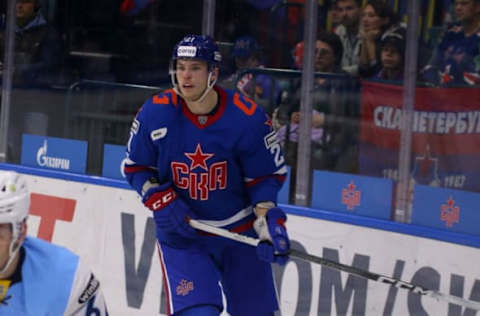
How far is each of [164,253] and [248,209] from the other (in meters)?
0.37

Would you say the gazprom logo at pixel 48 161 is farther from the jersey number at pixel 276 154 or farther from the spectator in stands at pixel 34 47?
the jersey number at pixel 276 154

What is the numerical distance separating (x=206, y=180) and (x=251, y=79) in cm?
127

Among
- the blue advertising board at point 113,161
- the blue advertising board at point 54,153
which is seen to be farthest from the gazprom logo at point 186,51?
the blue advertising board at point 54,153

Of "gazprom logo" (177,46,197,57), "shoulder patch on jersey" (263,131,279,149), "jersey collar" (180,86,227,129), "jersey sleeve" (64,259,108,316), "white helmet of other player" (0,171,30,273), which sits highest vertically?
"gazprom logo" (177,46,197,57)

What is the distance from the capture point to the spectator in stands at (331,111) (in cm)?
500

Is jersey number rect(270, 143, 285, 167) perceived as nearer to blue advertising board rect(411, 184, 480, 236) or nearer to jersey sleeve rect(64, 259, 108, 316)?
blue advertising board rect(411, 184, 480, 236)

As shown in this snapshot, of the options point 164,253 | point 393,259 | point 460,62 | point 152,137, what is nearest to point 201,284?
point 164,253

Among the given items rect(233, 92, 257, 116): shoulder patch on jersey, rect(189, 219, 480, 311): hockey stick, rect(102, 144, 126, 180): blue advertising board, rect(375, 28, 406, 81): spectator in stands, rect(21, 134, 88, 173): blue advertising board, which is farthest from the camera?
rect(21, 134, 88, 173): blue advertising board

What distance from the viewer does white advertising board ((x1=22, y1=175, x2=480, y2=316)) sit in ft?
15.4

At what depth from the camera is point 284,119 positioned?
17.2ft

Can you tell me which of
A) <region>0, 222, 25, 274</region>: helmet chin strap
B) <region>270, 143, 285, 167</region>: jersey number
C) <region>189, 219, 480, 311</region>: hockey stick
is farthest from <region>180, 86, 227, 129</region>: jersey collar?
<region>0, 222, 25, 274</region>: helmet chin strap

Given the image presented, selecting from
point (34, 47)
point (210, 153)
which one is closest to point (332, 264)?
point (210, 153)

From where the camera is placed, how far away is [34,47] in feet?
20.3

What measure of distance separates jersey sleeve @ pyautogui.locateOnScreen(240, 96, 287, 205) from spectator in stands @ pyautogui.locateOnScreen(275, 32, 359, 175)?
86 centimetres
